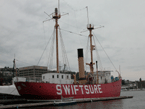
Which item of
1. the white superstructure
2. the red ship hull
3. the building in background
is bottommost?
the red ship hull

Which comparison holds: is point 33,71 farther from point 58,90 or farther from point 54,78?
point 58,90

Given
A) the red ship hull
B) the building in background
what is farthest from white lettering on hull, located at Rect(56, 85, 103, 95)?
the building in background

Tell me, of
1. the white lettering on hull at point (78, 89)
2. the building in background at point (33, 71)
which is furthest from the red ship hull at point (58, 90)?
the building in background at point (33, 71)

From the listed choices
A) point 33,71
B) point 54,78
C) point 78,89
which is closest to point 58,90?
point 54,78

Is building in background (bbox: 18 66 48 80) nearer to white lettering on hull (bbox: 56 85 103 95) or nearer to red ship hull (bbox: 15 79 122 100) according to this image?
red ship hull (bbox: 15 79 122 100)

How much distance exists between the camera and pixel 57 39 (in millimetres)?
28906

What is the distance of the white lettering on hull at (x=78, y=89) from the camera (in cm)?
2504

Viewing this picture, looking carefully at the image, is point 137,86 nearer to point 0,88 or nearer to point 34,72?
point 34,72

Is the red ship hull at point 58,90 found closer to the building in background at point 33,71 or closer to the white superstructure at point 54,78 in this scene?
the white superstructure at point 54,78

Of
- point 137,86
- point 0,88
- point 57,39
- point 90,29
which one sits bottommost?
point 137,86

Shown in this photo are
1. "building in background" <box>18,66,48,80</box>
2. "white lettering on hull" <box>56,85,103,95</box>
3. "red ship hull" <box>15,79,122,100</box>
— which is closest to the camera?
"red ship hull" <box>15,79,122,100</box>

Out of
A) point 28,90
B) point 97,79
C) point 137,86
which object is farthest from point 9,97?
point 137,86

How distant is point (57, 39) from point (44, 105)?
11.4 meters

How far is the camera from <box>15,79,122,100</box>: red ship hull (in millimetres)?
22984
